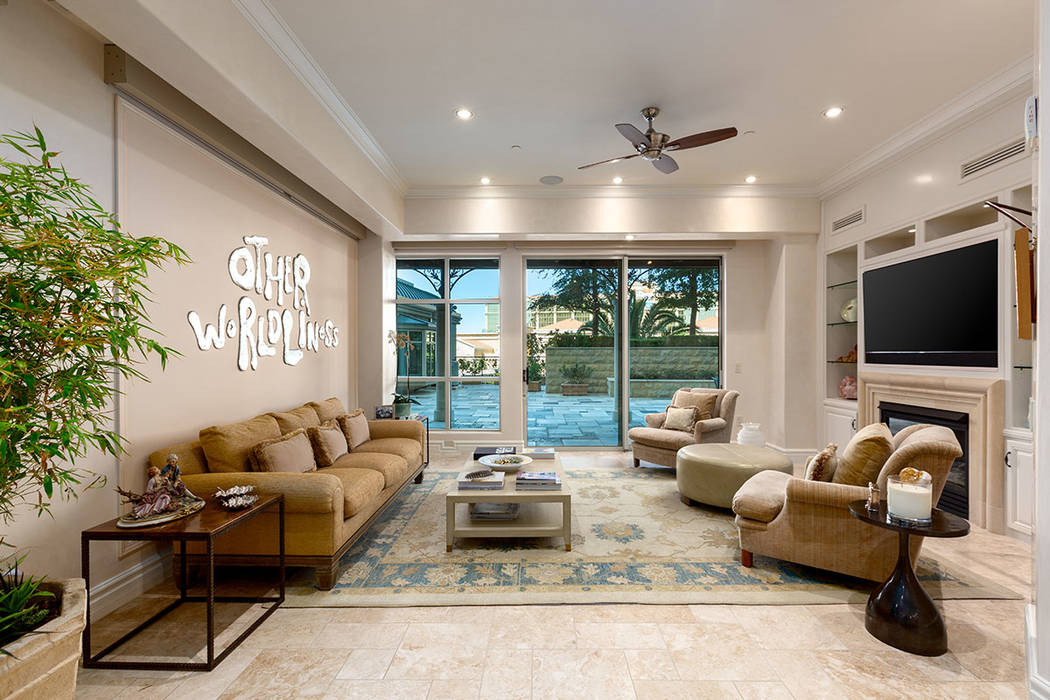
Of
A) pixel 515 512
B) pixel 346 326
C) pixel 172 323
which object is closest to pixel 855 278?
pixel 515 512

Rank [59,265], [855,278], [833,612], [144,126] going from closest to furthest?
1. [59,265]
2. [833,612]
3. [144,126]
4. [855,278]

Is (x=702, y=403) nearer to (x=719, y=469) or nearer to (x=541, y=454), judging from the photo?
(x=719, y=469)

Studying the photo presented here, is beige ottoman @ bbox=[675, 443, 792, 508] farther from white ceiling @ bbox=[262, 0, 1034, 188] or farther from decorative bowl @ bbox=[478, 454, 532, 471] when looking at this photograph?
white ceiling @ bbox=[262, 0, 1034, 188]

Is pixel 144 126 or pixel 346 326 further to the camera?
pixel 346 326

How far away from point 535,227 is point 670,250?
179 cm

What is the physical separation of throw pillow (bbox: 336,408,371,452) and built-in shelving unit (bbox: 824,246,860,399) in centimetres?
472

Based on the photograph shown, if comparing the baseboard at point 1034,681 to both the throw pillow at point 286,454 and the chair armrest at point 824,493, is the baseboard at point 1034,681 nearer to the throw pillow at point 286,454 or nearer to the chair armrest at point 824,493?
the chair armrest at point 824,493

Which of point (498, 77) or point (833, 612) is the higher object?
point (498, 77)

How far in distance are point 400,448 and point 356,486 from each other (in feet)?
3.76

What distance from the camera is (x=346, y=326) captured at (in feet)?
17.6

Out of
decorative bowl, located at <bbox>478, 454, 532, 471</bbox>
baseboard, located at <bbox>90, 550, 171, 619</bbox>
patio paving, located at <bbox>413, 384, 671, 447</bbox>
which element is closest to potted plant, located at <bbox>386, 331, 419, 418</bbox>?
patio paving, located at <bbox>413, 384, 671, 447</bbox>

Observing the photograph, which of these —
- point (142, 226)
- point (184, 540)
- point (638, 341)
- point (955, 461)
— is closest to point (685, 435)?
point (638, 341)

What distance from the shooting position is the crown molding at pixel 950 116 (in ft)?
10.0

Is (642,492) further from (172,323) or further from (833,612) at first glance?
(172,323)
